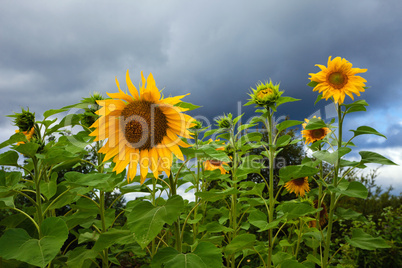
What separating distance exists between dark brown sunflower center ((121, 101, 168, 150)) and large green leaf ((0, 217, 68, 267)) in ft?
2.24

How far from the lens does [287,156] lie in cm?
759

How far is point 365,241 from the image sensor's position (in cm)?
303

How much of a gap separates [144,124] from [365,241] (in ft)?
8.05

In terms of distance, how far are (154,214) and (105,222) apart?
1224 mm

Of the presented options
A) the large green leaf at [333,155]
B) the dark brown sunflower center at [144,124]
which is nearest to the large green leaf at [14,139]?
the dark brown sunflower center at [144,124]

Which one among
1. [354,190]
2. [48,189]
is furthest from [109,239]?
[354,190]

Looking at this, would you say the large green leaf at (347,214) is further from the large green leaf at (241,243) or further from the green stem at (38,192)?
the green stem at (38,192)

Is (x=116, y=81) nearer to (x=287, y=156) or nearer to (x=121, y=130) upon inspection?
(x=121, y=130)

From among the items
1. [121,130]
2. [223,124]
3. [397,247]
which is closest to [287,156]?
[397,247]

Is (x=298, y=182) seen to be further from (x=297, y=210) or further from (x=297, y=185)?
(x=297, y=210)

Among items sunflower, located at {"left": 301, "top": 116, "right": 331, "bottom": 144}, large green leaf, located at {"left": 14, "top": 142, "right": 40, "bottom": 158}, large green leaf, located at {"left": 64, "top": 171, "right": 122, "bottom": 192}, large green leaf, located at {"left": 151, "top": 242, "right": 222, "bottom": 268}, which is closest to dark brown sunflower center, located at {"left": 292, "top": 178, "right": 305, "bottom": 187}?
sunflower, located at {"left": 301, "top": 116, "right": 331, "bottom": 144}

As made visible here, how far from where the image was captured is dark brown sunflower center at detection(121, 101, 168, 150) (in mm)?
1977

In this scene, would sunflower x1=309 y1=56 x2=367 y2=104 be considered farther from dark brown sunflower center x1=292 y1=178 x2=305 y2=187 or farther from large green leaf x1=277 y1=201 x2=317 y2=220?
dark brown sunflower center x1=292 y1=178 x2=305 y2=187

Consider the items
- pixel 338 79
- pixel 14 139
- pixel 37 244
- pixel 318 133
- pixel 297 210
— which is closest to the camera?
pixel 37 244
